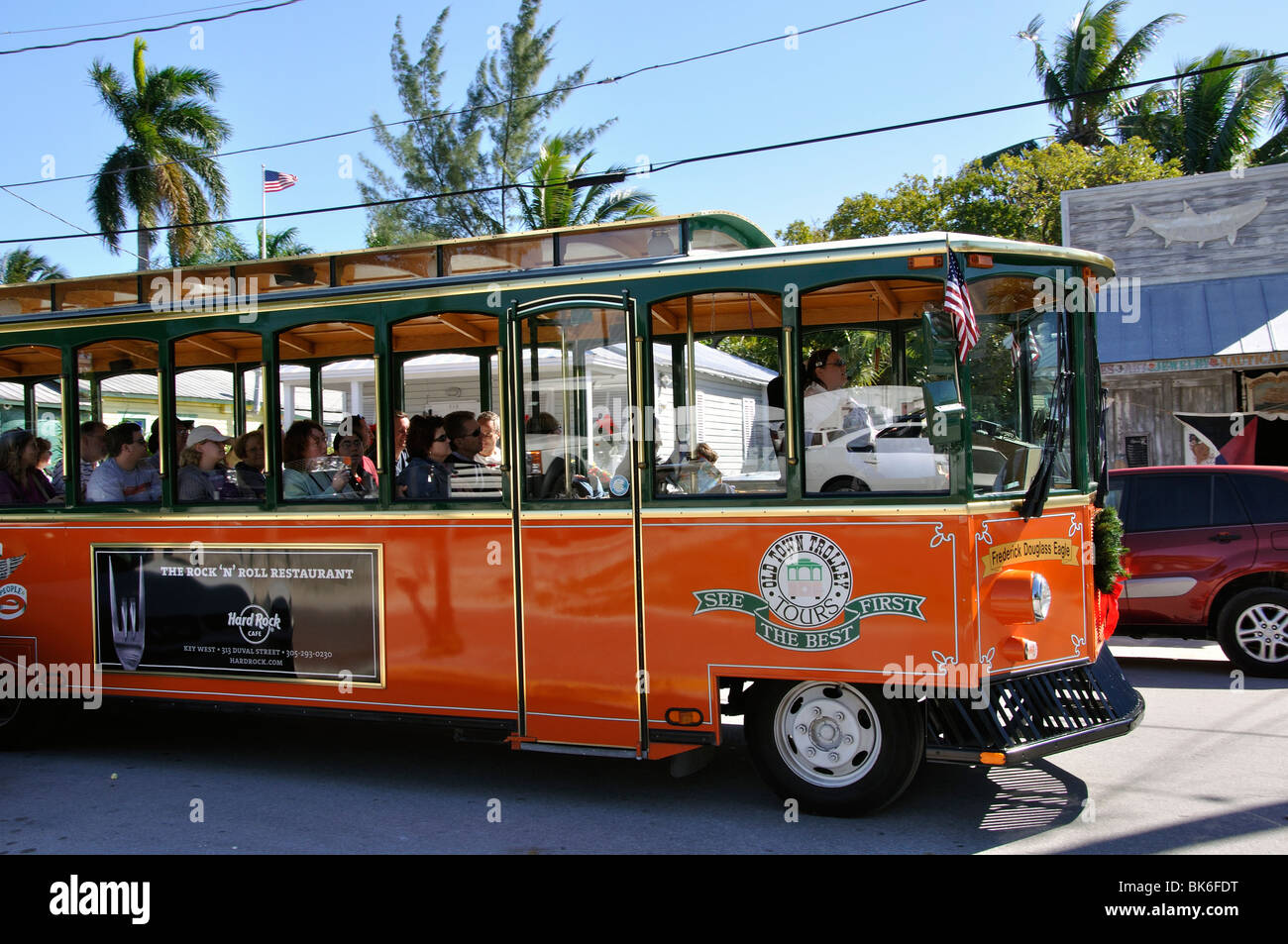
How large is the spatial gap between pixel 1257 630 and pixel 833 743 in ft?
17.5

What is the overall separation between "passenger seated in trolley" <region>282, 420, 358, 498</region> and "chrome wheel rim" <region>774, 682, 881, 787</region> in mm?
2907

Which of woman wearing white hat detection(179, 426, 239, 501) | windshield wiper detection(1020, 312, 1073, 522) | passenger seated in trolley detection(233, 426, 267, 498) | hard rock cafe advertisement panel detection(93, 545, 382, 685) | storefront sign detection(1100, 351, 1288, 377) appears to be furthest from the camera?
storefront sign detection(1100, 351, 1288, 377)

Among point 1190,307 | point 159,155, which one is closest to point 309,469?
point 1190,307

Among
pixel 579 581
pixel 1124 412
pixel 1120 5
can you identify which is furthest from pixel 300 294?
pixel 1120 5

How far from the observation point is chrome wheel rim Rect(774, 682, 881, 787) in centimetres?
550

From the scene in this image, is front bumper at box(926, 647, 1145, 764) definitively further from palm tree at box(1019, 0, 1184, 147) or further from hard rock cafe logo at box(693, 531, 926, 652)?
palm tree at box(1019, 0, 1184, 147)

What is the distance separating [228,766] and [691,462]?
369 cm

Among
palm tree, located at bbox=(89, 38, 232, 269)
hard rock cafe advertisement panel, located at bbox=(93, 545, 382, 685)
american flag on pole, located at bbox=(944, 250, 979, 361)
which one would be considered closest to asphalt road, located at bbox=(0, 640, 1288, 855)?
hard rock cafe advertisement panel, located at bbox=(93, 545, 382, 685)

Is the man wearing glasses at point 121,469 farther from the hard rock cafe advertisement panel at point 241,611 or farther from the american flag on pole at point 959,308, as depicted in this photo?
the american flag on pole at point 959,308

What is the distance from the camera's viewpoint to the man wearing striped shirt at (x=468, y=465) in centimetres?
625

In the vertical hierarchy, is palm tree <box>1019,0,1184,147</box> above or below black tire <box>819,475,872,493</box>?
above

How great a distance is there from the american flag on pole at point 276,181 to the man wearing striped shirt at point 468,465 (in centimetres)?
1567

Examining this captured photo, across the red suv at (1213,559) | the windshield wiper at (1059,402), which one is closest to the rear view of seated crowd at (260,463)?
the windshield wiper at (1059,402)

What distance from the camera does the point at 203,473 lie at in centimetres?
711
